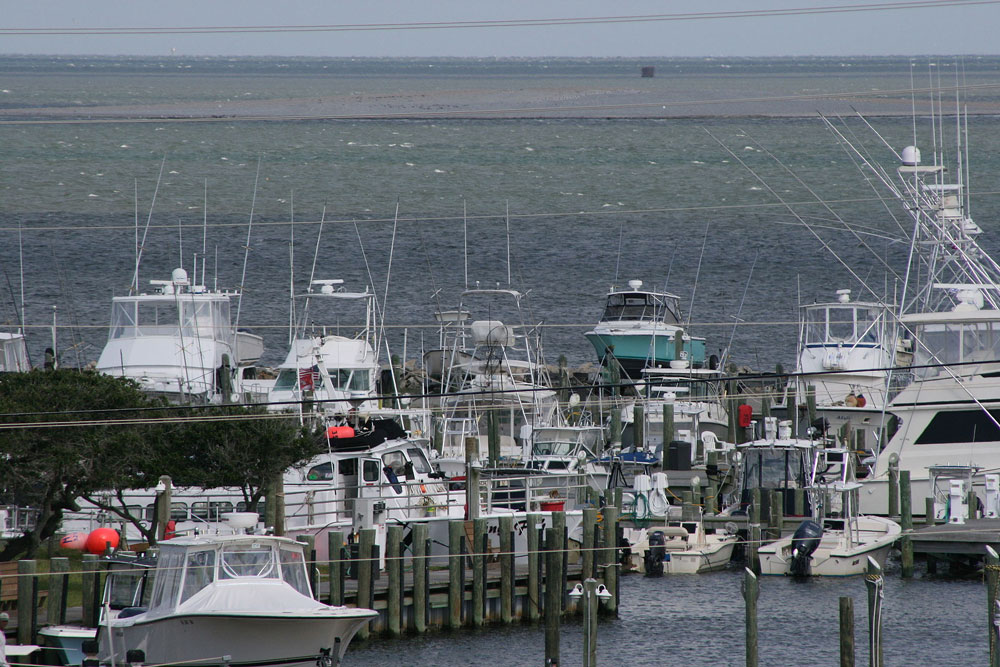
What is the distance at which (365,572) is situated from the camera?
22.7 metres

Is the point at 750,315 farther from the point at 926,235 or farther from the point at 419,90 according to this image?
the point at 419,90

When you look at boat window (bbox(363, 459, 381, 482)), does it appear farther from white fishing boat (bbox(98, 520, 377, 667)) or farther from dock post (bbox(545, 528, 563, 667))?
white fishing boat (bbox(98, 520, 377, 667))

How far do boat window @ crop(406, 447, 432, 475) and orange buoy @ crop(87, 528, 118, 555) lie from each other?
728 centimetres

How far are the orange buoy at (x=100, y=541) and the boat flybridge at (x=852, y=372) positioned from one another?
685 inches

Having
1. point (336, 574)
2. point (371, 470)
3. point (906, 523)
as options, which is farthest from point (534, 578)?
point (906, 523)

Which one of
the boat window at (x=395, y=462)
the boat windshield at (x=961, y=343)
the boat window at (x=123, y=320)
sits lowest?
the boat window at (x=395, y=462)

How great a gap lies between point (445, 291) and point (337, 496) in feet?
123

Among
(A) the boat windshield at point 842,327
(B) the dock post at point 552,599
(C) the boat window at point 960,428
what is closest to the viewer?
(B) the dock post at point 552,599

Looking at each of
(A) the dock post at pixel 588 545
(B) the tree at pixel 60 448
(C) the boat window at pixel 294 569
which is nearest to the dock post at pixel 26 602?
(B) the tree at pixel 60 448

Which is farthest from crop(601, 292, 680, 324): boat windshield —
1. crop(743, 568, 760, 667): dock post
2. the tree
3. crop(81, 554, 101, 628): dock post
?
crop(81, 554, 101, 628): dock post

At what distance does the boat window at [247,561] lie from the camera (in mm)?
19531

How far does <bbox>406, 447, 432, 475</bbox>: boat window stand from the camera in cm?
2933

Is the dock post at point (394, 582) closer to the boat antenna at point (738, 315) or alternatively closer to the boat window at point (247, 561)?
the boat window at point (247, 561)

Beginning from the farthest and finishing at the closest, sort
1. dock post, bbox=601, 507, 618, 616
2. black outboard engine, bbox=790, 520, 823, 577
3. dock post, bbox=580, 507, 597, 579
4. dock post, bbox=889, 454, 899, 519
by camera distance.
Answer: dock post, bbox=889, 454, 899, 519
black outboard engine, bbox=790, 520, 823, 577
dock post, bbox=601, 507, 618, 616
dock post, bbox=580, 507, 597, 579
